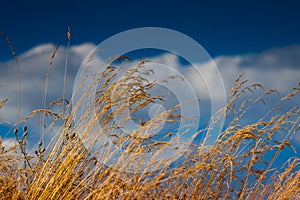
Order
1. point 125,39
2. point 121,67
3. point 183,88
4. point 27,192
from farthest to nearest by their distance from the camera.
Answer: point 125,39, point 183,88, point 121,67, point 27,192

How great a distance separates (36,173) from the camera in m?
2.92

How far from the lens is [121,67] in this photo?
345 cm

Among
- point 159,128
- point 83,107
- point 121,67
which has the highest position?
point 121,67

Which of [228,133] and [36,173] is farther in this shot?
[228,133]

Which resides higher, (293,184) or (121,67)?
(121,67)

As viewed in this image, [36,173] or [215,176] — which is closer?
[36,173]

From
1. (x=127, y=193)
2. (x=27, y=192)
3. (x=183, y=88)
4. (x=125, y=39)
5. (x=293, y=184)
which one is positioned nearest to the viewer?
(x=127, y=193)

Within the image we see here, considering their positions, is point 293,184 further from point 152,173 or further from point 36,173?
point 36,173

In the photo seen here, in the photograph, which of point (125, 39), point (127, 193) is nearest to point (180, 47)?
point (125, 39)

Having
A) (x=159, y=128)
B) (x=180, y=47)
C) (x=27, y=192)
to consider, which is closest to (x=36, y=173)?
(x=27, y=192)

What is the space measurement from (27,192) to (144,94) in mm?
1042

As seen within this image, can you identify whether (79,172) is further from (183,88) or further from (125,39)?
(125,39)

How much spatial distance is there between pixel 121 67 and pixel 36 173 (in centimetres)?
105

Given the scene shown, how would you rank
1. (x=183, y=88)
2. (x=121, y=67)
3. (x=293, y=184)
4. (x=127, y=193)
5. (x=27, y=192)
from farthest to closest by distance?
(x=183, y=88) → (x=121, y=67) → (x=293, y=184) → (x=27, y=192) → (x=127, y=193)
